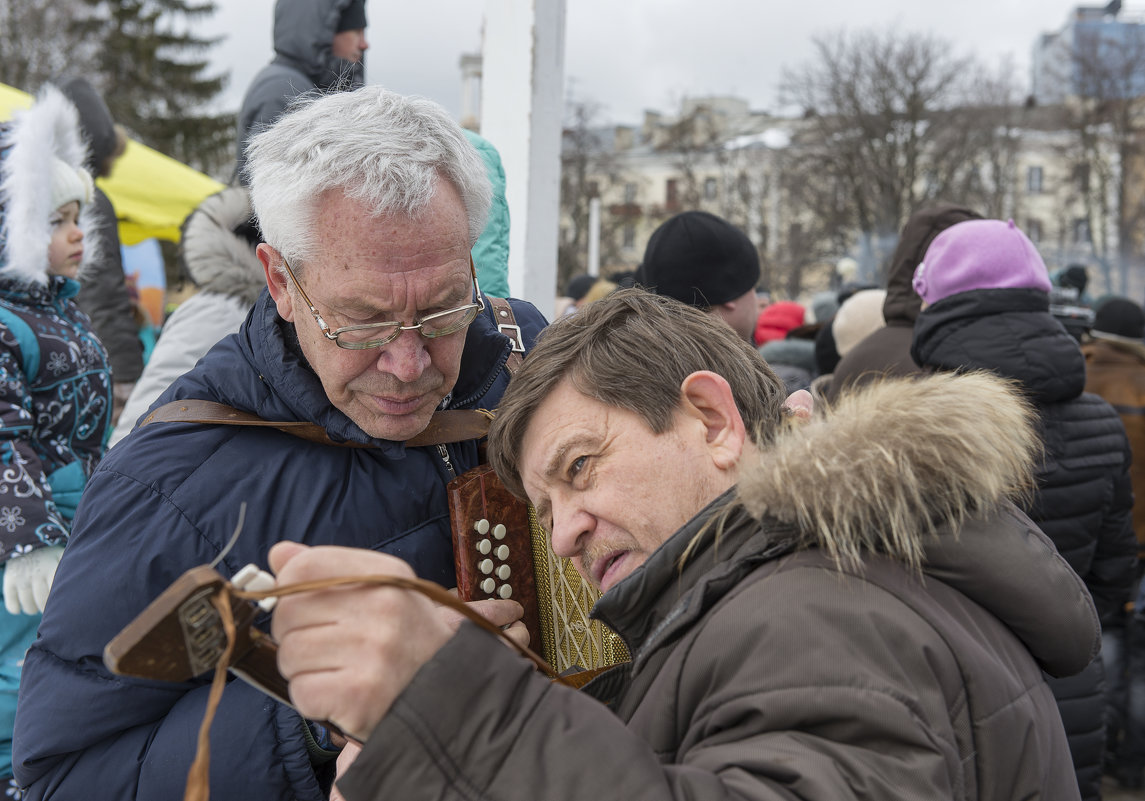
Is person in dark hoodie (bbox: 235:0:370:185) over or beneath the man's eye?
over

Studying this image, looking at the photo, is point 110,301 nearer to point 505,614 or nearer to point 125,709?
point 125,709

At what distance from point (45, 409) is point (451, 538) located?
1853 mm

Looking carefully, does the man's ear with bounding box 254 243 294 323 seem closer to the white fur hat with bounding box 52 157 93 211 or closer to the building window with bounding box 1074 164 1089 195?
the white fur hat with bounding box 52 157 93 211

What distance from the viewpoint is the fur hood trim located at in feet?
3.84

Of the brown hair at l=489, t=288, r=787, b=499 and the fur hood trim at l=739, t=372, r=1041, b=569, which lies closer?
the fur hood trim at l=739, t=372, r=1041, b=569

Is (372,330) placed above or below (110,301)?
above

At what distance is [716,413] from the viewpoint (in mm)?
1541

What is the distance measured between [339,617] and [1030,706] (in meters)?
0.84

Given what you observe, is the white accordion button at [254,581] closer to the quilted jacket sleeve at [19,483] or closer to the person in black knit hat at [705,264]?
the quilted jacket sleeve at [19,483]

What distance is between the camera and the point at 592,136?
111 feet

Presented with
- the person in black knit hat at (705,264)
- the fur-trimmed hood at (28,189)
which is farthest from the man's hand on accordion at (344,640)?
the person in black knit hat at (705,264)

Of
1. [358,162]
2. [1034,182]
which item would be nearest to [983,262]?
[358,162]

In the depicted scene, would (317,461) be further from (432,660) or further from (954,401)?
(954,401)

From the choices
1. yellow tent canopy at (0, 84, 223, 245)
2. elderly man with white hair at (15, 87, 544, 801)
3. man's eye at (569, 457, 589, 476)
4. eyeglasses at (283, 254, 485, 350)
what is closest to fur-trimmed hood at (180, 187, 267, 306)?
elderly man with white hair at (15, 87, 544, 801)
